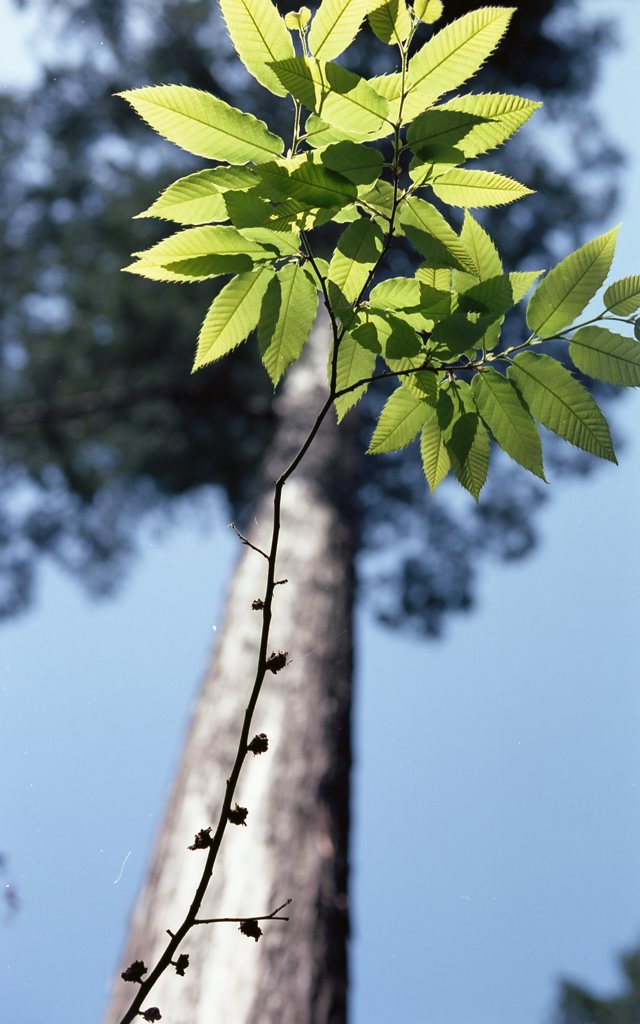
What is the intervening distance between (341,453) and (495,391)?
2.23 m

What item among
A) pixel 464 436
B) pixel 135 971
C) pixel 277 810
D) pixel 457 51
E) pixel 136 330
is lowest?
pixel 135 971

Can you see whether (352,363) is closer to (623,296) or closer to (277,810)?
(623,296)

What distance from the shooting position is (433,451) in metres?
0.56

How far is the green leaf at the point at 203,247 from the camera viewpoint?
17.2 inches

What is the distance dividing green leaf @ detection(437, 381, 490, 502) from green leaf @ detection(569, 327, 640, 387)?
0.07 metres

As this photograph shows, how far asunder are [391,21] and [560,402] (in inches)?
9.5

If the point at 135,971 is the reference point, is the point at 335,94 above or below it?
above

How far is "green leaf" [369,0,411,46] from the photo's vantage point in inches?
17.1

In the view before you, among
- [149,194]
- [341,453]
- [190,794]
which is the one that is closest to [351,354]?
[190,794]

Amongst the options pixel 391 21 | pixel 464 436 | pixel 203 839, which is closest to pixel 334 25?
pixel 391 21

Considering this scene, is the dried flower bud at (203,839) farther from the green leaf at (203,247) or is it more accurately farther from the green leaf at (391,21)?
the green leaf at (391,21)

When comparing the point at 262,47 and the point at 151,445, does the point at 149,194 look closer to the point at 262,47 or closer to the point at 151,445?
the point at 151,445

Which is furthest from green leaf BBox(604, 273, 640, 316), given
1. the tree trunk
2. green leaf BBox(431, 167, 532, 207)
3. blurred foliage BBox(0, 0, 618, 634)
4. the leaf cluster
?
blurred foliage BBox(0, 0, 618, 634)

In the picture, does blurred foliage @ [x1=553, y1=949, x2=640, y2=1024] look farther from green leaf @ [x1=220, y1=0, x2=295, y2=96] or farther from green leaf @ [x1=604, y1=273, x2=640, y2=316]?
green leaf @ [x1=220, y1=0, x2=295, y2=96]
